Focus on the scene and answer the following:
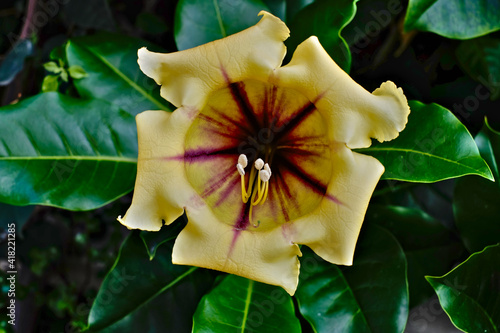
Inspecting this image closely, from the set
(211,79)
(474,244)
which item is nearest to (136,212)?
(211,79)

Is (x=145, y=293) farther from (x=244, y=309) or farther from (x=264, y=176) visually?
(x=264, y=176)

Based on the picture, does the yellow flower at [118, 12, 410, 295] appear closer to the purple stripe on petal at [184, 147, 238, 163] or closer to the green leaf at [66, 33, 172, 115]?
the purple stripe on petal at [184, 147, 238, 163]

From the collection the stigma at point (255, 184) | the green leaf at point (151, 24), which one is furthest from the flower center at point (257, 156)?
the green leaf at point (151, 24)

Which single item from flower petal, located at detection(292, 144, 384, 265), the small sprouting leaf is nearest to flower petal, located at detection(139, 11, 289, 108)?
flower petal, located at detection(292, 144, 384, 265)

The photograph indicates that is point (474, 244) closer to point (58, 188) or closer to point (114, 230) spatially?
point (58, 188)

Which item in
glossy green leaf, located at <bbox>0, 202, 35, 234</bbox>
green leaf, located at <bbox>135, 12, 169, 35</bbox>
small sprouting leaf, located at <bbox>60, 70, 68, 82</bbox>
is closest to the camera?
small sprouting leaf, located at <bbox>60, 70, 68, 82</bbox>

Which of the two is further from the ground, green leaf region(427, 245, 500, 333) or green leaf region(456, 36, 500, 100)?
green leaf region(456, 36, 500, 100)

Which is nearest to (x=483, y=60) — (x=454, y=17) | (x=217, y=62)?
(x=454, y=17)

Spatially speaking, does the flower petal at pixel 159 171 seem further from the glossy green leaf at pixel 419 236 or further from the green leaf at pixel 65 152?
the glossy green leaf at pixel 419 236
